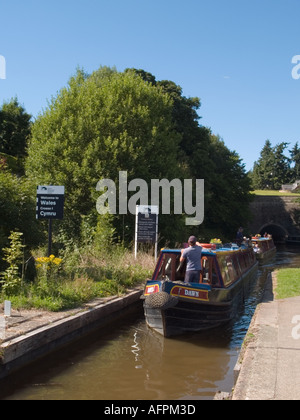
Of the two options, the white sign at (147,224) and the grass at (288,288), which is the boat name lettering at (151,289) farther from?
the white sign at (147,224)

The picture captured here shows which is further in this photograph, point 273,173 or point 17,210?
point 273,173

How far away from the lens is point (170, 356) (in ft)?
26.9

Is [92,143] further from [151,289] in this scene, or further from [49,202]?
[151,289]

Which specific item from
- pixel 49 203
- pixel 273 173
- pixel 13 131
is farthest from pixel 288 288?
pixel 273 173

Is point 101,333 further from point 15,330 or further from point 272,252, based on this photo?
point 272,252

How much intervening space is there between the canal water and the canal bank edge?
6.0 inches

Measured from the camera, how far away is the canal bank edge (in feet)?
20.9

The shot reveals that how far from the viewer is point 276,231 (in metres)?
56.8

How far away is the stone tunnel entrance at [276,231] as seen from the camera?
180 feet

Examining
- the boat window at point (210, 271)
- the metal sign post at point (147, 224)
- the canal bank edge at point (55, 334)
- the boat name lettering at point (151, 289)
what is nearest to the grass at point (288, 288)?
the boat window at point (210, 271)

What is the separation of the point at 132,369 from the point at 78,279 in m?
3.63

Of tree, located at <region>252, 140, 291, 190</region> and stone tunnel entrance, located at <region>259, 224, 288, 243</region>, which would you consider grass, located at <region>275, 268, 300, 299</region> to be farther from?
tree, located at <region>252, 140, 291, 190</region>

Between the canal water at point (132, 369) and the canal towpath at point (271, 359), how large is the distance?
0.72 meters
